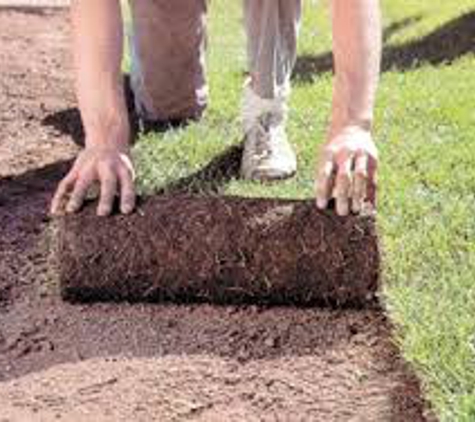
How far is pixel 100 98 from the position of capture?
3.74 metres

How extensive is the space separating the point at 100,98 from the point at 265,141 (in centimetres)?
133

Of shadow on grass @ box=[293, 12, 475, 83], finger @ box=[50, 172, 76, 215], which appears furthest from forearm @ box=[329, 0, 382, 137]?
shadow on grass @ box=[293, 12, 475, 83]

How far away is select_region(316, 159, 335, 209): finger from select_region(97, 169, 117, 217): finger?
1.88ft

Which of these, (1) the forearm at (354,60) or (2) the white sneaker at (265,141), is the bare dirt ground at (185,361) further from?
(2) the white sneaker at (265,141)

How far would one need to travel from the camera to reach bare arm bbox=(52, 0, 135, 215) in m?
3.70

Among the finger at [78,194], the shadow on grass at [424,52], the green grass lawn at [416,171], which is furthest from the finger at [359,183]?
the shadow on grass at [424,52]

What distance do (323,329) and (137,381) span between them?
0.58 m

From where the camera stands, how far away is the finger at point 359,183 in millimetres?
3508

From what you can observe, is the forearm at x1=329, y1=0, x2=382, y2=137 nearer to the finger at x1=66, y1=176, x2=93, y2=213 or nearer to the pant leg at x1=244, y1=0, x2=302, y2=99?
the finger at x1=66, y1=176, x2=93, y2=213

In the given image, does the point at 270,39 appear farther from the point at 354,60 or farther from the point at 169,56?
the point at 354,60

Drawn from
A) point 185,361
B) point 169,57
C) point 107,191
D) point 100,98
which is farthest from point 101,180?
point 169,57

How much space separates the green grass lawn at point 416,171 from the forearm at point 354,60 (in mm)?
504

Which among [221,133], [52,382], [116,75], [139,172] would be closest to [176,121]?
[221,133]

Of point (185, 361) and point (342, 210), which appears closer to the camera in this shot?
point (185, 361)
